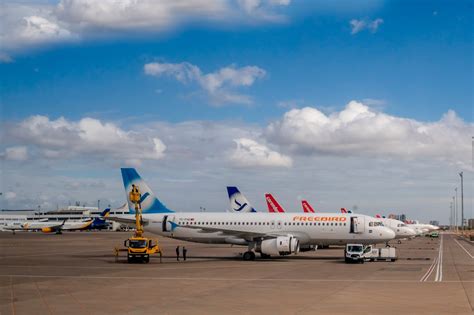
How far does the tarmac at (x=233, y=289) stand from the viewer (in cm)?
2448

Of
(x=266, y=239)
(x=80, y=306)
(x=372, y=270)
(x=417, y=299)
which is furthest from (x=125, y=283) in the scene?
(x=266, y=239)

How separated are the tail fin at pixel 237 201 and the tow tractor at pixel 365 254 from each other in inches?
1397

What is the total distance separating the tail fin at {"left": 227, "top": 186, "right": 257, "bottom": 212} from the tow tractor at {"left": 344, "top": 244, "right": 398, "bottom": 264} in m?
35.5

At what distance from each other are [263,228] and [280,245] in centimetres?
404

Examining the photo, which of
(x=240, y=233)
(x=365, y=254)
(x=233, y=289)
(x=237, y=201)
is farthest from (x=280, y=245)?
(x=237, y=201)

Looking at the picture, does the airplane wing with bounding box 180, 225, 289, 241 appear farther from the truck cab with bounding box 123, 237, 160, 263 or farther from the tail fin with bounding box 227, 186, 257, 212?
the tail fin with bounding box 227, 186, 257, 212

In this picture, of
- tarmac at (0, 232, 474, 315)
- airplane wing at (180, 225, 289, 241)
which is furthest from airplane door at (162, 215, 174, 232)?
tarmac at (0, 232, 474, 315)

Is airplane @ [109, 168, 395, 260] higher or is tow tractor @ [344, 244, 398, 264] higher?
airplane @ [109, 168, 395, 260]

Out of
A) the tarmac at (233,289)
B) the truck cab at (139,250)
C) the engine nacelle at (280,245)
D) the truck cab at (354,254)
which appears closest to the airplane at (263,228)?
the engine nacelle at (280,245)

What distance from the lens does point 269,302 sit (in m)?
26.2

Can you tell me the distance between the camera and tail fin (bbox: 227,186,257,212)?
9138 cm

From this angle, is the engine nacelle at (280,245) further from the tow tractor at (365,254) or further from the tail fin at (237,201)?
the tail fin at (237,201)

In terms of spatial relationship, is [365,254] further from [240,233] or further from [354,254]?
[240,233]

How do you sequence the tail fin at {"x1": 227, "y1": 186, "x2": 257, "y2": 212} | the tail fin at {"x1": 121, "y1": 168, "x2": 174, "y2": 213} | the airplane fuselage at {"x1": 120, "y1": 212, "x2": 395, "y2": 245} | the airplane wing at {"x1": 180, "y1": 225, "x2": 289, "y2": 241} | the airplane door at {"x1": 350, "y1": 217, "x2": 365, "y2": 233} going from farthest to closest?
the tail fin at {"x1": 227, "y1": 186, "x2": 257, "y2": 212}, the tail fin at {"x1": 121, "y1": 168, "x2": 174, "y2": 213}, the airplane wing at {"x1": 180, "y1": 225, "x2": 289, "y2": 241}, the airplane fuselage at {"x1": 120, "y1": 212, "x2": 395, "y2": 245}, the airplane door at {"x1": 350, "y1": 217, "x2": 365, "y2": 233}
